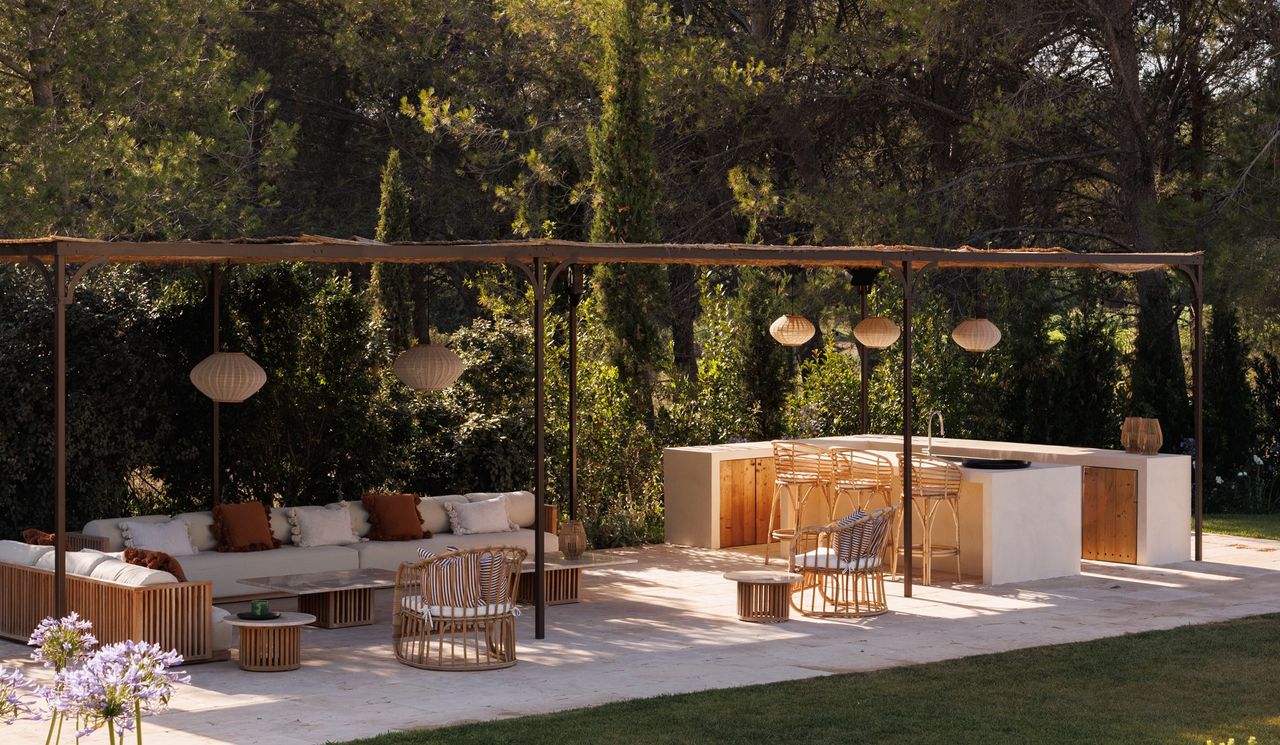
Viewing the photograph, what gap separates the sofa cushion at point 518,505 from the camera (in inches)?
522

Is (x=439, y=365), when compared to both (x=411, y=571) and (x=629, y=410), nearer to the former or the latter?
(x=411, y=571)

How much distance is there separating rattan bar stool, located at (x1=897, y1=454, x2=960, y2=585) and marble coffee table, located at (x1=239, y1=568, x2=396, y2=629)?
412cm

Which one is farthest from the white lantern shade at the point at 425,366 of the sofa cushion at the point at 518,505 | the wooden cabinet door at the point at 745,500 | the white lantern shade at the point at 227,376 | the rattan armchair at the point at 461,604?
the wooden cabinet door at the point at 745,500

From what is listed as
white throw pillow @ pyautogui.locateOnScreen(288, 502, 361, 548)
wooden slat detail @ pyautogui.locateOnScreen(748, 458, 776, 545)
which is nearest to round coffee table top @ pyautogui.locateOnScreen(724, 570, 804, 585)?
white throw pillow @ pyautogui.locateOnScreen(288, 502, 361, 548)

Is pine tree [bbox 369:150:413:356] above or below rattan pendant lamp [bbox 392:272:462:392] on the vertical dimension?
above

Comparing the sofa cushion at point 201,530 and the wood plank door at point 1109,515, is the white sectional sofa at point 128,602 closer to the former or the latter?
the sofa cushion at point 201,530

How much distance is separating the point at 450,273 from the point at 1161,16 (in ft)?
39.2

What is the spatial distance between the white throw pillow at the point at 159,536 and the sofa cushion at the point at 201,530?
0.14 m

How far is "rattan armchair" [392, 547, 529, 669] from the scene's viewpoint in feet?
30.5

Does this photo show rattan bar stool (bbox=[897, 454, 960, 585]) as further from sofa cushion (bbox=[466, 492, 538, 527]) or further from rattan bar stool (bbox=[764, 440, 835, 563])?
sofa cushion (bbox=[466, 492, 538, 527])

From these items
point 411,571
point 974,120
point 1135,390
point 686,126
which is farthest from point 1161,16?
point 411,571

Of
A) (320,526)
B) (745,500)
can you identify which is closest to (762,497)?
(745,500)

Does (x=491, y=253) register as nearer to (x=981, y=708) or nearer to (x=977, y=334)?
(x=981, y=708)

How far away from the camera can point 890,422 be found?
17.4m
